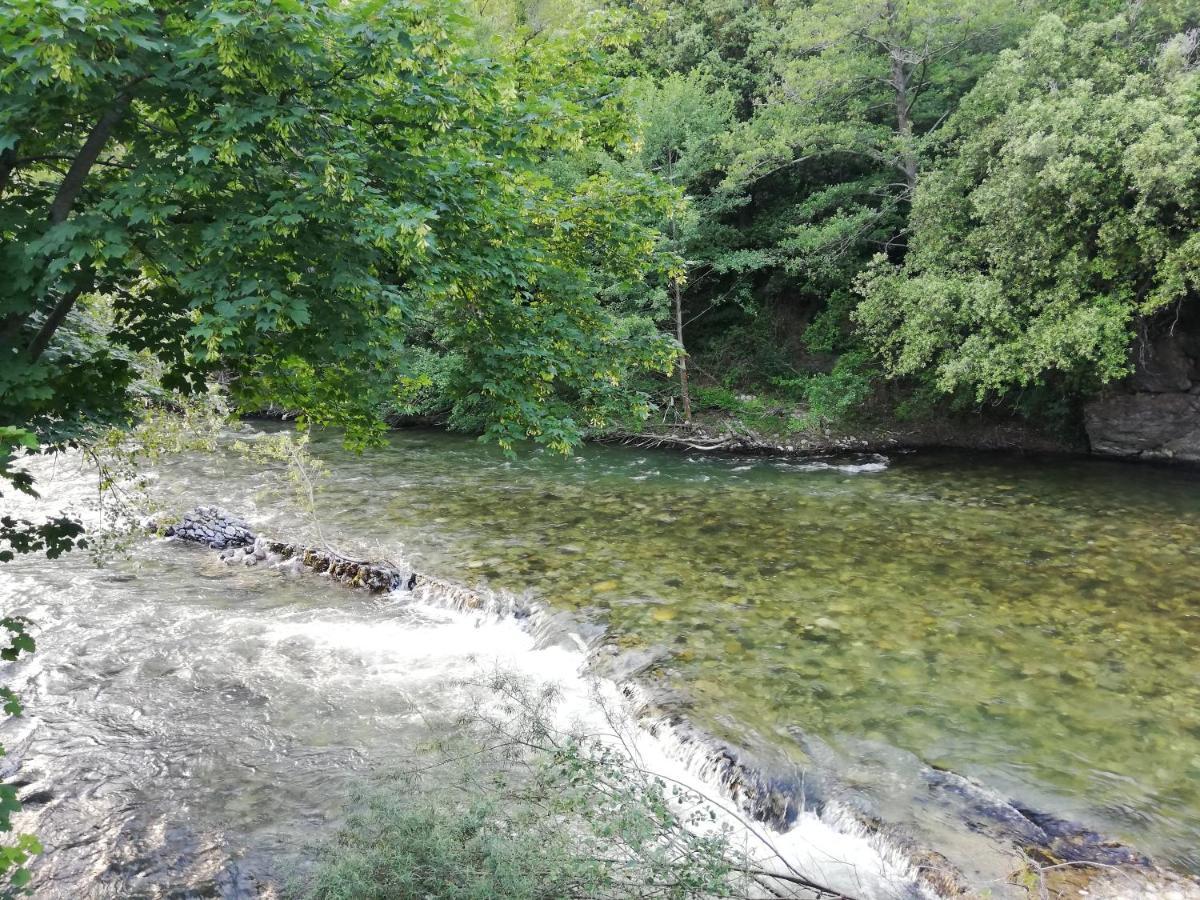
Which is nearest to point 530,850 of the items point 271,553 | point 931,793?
point 931,793

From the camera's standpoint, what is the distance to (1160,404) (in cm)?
1553

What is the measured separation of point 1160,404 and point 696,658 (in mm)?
13977

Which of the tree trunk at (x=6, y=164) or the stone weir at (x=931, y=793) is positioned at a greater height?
the tree trunk at (x=6, y=164)

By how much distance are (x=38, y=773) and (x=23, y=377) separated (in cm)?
400

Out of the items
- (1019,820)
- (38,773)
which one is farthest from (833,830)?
(38,773)

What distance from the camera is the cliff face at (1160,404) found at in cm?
1521

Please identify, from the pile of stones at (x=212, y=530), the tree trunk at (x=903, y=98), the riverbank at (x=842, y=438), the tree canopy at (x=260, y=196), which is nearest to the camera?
the tree canopy at (x=260, y=196)

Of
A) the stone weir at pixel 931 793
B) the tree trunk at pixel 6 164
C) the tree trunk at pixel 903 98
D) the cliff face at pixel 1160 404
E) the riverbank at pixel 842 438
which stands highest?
the tree trunk at pixel 903 98

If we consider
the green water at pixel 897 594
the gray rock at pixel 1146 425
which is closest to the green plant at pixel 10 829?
the green water at pixel 897 594

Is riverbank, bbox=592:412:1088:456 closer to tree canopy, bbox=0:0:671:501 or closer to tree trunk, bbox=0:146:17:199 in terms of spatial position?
tree canopy, bbox=0:0:671:501

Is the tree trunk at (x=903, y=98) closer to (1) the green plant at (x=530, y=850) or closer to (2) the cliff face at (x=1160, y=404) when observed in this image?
(2) the cliff face at (x=1160, y=404)

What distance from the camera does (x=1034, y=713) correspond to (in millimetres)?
6453

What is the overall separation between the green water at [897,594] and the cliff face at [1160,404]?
4.19 feet

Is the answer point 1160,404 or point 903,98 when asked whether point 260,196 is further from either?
point 1160,404
